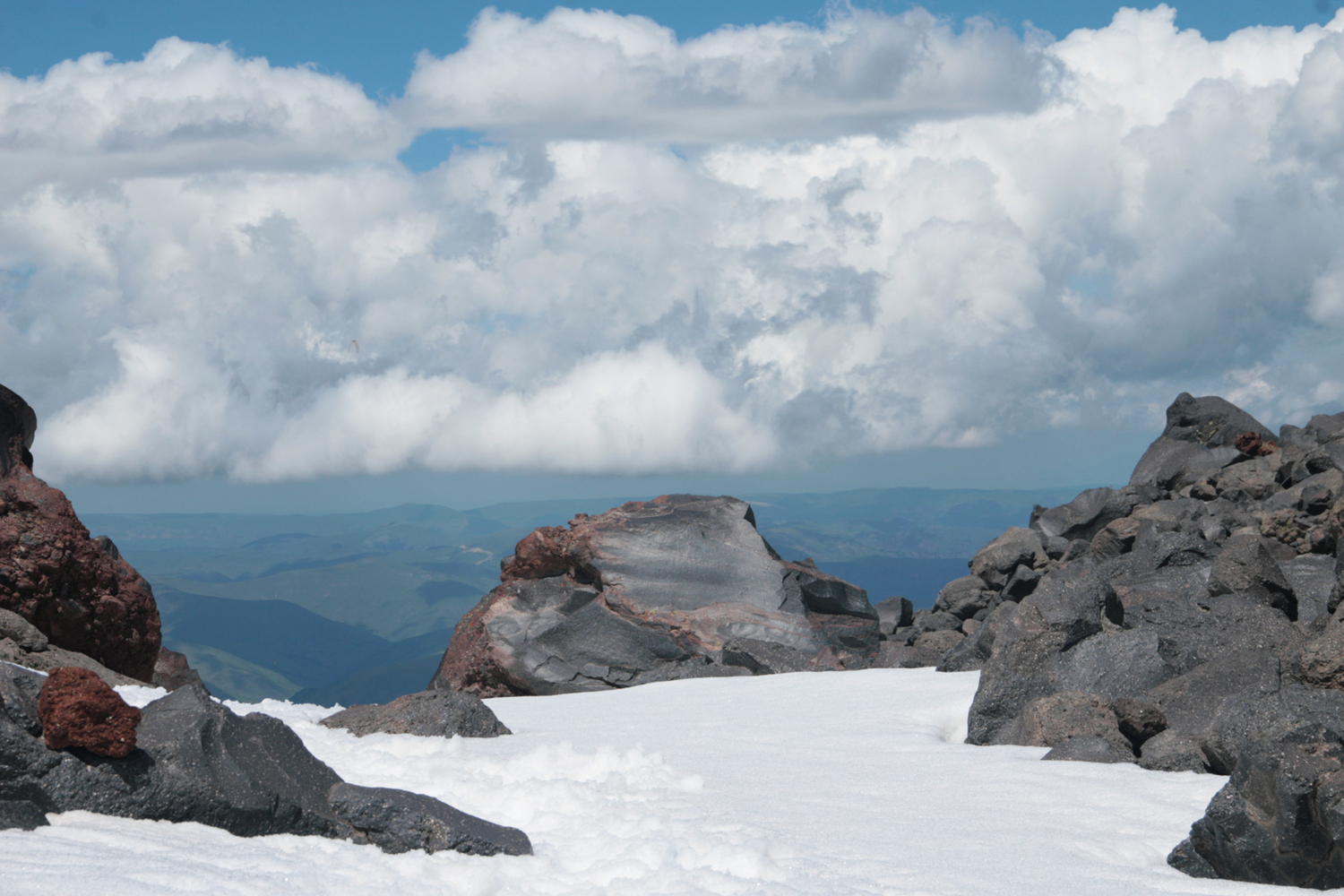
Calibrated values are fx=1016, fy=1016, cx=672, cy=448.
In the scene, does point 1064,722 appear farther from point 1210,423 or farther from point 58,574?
point 1210,423

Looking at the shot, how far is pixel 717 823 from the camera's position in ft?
21.9

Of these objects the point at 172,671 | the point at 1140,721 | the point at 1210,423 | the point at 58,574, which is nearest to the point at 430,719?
the point at 58,574

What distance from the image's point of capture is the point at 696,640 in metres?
19.4

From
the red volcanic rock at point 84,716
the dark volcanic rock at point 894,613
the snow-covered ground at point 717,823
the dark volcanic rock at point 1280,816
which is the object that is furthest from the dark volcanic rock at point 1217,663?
the red volcanic rock at point 84,716

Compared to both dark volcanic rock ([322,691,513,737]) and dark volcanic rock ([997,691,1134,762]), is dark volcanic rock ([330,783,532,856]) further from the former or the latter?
dark volcanic rock ([997,691,1134,762])

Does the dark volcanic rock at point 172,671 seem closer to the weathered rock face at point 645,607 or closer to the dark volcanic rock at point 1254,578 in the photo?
the weathered rock face at point 645,607

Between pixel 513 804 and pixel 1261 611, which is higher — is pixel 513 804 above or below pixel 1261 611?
below

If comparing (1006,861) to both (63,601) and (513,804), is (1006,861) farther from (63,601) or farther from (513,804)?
(63,601)

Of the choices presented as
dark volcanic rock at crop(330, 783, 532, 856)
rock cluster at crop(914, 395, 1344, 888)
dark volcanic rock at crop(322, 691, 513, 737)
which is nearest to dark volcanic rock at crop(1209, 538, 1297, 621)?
rock cluster at crop(914, 395, 1344, 888)

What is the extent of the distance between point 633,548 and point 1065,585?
10.7 meters

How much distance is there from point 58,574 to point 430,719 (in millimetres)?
5520

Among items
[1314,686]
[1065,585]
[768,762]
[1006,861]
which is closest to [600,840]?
[1006,861]

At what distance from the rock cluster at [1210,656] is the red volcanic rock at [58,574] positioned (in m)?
10.5

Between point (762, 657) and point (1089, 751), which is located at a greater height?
point (1089, 751)
